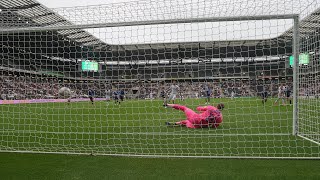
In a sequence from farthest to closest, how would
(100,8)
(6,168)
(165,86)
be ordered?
(165,86), (100,8), (6,168)

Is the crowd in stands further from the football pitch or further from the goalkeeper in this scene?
the football pitch

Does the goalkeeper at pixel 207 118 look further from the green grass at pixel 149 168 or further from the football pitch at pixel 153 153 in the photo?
the green grass at pixel 149 168

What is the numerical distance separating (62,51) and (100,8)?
3172 millimetres

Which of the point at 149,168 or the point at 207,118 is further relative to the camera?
the point at 207,118

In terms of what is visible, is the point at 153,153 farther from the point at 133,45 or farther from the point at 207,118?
the point at 133,45

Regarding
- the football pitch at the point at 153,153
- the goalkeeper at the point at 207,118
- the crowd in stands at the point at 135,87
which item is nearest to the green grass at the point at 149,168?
the football pitch at the point at 153,153

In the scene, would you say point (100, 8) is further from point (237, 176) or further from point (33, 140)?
point (237, 176)

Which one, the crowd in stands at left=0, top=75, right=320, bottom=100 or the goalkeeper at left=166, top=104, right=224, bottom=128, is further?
the crowd in stands at left=0, top=75, right=320, bottom=100

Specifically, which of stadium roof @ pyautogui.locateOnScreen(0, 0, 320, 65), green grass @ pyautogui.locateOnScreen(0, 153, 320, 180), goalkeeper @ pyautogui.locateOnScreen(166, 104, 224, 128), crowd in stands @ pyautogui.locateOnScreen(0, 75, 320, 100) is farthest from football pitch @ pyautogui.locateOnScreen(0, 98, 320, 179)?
crowd in stands @ pyautogui.locateOnScreen(0, 75, 320, 100)

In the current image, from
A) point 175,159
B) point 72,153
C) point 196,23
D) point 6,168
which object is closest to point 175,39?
point 196,23

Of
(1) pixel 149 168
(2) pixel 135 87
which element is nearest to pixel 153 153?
(1) pixel 149 168

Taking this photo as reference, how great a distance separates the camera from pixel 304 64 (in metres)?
5.99

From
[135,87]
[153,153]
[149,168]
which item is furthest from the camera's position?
[135,87]

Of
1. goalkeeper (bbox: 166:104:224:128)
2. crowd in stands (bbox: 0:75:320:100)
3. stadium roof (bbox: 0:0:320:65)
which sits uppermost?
stadium roof (bbox: 0:0:320:65)
